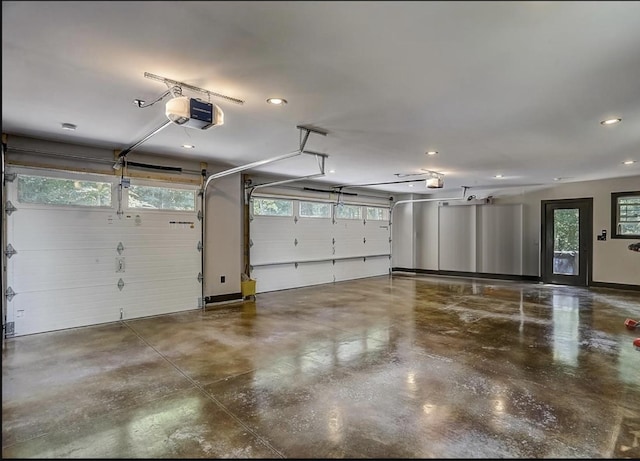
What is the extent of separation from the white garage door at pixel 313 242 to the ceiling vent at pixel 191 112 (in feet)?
14.8

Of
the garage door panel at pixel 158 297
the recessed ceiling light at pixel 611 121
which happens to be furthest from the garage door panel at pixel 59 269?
the recessed ceiling light at pixel 611 121

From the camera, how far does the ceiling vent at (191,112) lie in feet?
9.52

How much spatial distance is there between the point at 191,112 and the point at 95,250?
3428 millimetres

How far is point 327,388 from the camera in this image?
308cm

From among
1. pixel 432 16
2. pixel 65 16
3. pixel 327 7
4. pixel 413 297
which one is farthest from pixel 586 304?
pixel 65 16

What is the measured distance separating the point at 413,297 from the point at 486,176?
10.6ft

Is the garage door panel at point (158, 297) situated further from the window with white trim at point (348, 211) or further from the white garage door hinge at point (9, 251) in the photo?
the window with white trim at point (348, 211)

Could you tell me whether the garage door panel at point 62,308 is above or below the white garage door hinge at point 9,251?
below

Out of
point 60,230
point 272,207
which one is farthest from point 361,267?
point 60,230

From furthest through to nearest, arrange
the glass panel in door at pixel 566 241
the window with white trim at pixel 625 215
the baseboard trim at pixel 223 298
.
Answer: the glass panel in door at pixel 566 241
the window with white trim at pixel 625 215
the baseboard trim at pixel 223 298

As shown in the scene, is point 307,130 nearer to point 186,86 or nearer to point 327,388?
point 186,86

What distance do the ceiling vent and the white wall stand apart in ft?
29.9

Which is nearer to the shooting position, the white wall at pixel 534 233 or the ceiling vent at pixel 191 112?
the ceiling vent at pixel 191 112

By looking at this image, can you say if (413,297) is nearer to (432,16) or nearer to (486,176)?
(486,176)
